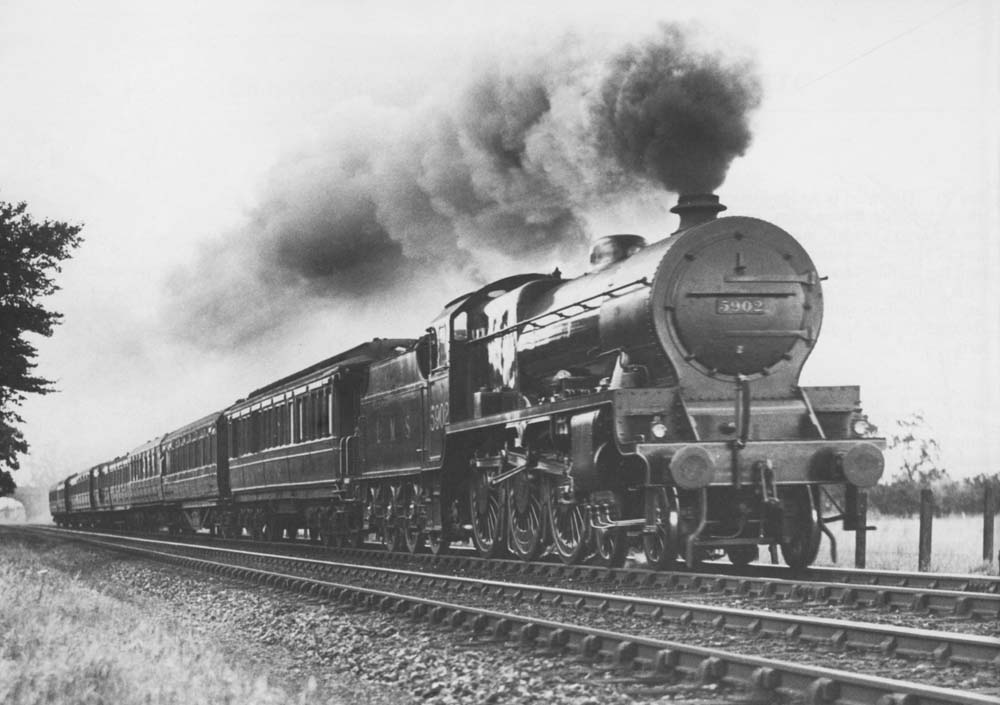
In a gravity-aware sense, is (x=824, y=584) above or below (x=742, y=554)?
A: above

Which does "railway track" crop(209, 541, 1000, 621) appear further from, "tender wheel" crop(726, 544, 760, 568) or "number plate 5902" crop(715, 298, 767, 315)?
"number plate 5902" crop(715, 298, 767, 315)

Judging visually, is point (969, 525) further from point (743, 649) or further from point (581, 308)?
point (743, 649)

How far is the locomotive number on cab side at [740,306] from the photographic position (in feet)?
35.5

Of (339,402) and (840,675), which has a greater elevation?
(339,402)

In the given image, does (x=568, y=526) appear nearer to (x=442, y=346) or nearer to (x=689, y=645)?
(x=442, y=346)

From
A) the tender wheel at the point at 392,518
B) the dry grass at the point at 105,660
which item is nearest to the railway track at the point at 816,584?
the tender wheel at the point at 392,518

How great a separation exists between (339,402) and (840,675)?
A: 14145mm

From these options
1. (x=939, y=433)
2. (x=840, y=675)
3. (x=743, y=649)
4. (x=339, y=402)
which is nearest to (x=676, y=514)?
(x=743, y=649)

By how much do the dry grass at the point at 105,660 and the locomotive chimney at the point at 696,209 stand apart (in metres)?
5.98

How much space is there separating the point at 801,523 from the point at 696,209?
3159mm

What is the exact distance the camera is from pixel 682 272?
10.7 metres

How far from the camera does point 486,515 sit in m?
14.2

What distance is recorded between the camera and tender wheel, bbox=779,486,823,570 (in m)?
10.8

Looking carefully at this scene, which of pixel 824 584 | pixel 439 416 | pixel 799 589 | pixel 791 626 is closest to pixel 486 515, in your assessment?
pixel 439 416
